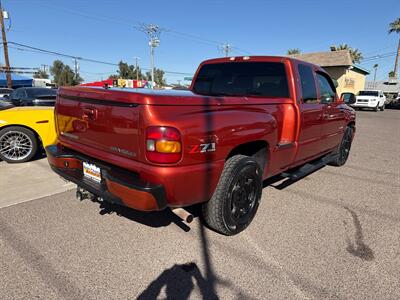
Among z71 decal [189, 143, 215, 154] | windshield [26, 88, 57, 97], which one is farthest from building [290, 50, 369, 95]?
z71 decal [189, 143, 215, 154]

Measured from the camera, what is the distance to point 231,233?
3.22 meters

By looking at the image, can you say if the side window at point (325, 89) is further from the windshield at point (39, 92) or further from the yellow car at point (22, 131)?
the windshield at point (39, 92)

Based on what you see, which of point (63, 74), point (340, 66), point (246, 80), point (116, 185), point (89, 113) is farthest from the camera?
point (63, 74)

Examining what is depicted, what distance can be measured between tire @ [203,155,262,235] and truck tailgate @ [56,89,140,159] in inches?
36.3

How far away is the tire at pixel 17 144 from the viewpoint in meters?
5.78

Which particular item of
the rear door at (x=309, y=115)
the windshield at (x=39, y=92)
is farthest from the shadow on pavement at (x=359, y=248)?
the windshield at (x=39, y=92)

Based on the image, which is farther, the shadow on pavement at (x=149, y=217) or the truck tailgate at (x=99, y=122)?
the shadow on pavement at (x=149, y=217)

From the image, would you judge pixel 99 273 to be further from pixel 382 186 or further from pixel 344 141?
pixel 344 141

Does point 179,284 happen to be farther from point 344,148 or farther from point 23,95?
point 23,95

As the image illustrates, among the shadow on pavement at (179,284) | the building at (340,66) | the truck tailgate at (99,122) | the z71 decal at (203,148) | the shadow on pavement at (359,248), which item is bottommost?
the shadow on pavement at (359,248)

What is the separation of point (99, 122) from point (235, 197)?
1532 mm

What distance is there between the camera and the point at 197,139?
8.24ft

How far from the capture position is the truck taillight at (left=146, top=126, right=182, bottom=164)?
2.39 meters

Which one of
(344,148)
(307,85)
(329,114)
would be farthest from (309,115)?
(344,148)
